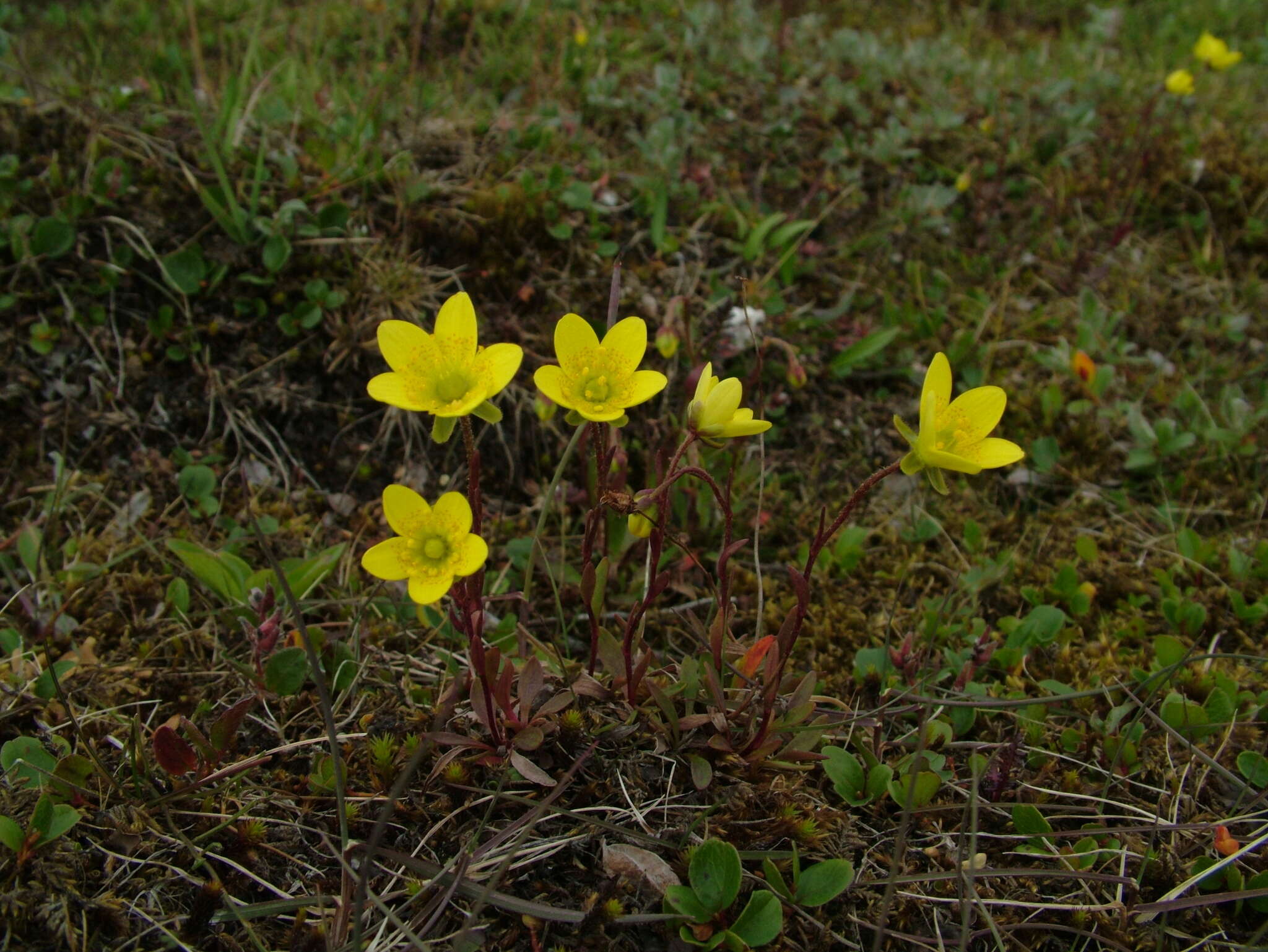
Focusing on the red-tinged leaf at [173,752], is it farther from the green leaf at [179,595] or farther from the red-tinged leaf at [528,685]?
the red-tinged leaf at [528,685]

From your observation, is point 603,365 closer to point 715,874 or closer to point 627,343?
point 627,343

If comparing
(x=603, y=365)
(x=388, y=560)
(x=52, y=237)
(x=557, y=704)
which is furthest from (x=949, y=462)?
(x=52, y=237)

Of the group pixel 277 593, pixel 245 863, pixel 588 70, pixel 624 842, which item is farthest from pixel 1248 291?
pixel 245 863

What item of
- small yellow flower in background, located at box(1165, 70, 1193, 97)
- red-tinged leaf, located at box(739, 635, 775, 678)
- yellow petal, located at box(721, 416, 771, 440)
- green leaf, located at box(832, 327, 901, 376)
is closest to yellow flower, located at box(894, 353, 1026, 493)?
yellow petal, located at box(721, 416, 771, 440)

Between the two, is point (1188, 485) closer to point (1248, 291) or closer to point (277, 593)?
point (1248, 291)

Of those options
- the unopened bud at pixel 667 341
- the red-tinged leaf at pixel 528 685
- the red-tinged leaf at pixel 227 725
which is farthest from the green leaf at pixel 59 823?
the unopened bud at pixel 667 341
